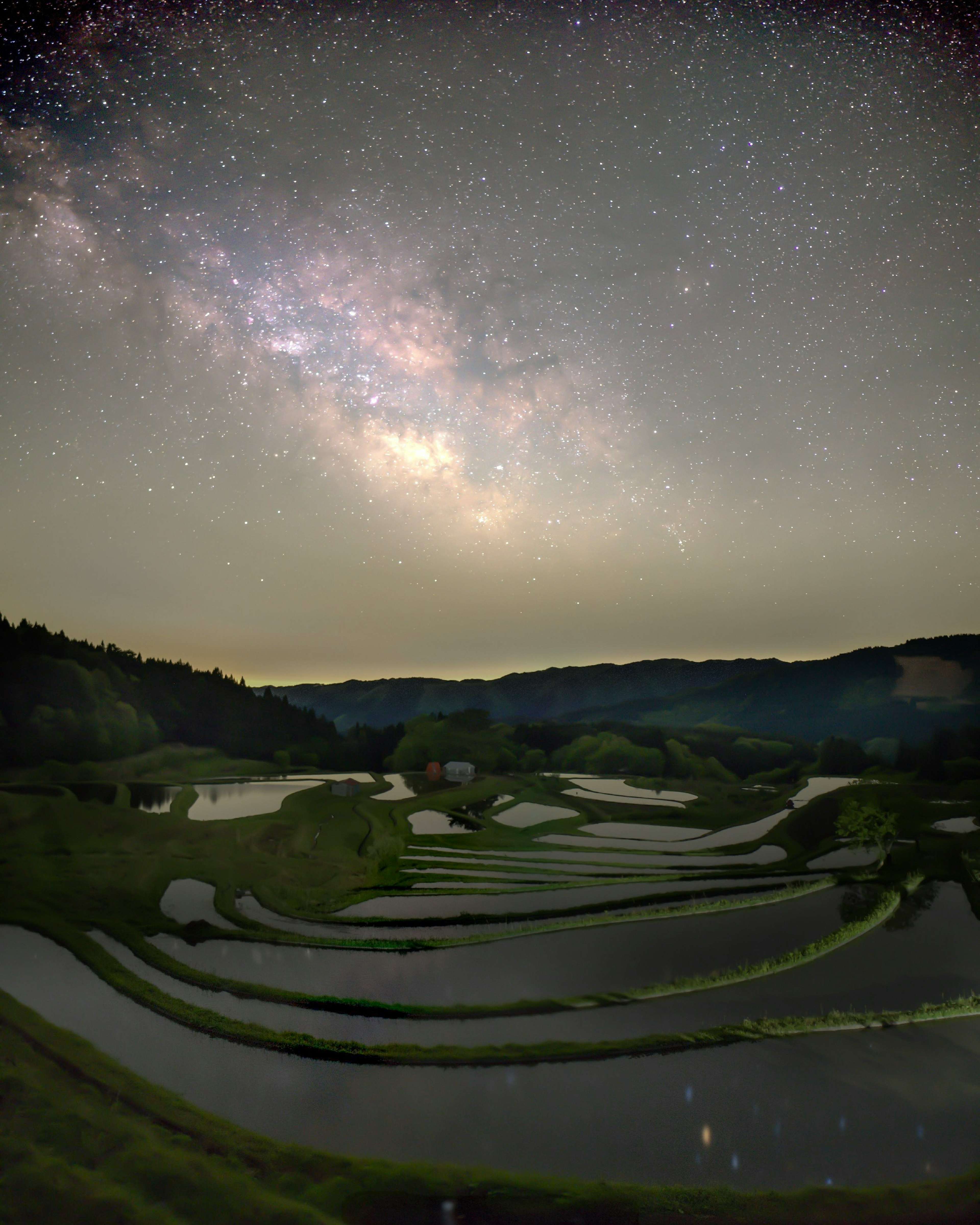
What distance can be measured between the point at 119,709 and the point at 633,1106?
126354mm

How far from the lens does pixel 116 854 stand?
40.6 meters

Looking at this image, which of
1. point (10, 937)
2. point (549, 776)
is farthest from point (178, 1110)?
point (549, 776)

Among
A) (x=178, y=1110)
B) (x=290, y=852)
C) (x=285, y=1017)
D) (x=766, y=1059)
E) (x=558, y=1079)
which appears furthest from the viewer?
(x=290, y=852)

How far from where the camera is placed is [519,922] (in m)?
33.1

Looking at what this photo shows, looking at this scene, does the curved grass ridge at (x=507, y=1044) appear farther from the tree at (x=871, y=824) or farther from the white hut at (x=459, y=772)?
the white hut at (x=459, y=772)

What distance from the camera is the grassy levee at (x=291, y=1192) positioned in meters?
11.5

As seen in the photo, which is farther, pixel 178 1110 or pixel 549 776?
pixel 549 776

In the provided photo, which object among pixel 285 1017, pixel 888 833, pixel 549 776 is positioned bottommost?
pixel 549 776

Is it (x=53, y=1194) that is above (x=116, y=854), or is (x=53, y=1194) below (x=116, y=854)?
above

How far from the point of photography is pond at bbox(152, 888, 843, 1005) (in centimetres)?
2325

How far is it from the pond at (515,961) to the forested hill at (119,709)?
314ft

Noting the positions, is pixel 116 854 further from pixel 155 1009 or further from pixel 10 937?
pixel 155 1009

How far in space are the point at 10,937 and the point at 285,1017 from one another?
17.5 metres

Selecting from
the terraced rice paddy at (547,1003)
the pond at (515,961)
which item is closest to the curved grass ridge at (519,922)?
the terraced rice paddy at (547,1003)
